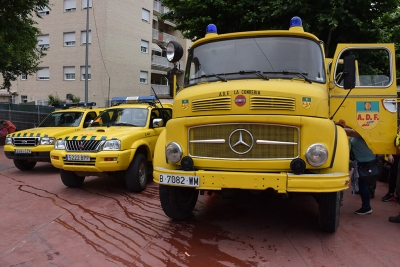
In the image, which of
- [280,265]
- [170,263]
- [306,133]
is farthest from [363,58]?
[170,263]

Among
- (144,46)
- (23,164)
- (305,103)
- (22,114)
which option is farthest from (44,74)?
(305,103)

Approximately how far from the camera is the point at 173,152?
15.1 ft

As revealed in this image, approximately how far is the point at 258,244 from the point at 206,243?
0.65 meters

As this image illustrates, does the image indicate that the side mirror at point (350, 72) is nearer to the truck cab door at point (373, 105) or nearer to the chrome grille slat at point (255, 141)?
Answer: the truck cab door at point (373, 105)

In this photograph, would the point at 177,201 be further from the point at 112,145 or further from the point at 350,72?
the point at 350,72

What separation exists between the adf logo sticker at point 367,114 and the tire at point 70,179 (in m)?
5.74

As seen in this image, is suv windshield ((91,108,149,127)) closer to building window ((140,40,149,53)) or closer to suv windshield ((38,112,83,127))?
suv windshield ((38,112,83,127))

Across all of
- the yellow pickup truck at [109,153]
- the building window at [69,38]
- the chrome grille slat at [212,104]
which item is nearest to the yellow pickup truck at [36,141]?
the yellow pickup truck at [109,153]

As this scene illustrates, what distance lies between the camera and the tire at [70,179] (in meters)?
7.72

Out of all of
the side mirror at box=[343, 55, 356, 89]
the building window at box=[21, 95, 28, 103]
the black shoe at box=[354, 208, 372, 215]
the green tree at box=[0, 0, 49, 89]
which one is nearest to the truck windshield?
the side mirror at box=[343, 55, 356, 89]

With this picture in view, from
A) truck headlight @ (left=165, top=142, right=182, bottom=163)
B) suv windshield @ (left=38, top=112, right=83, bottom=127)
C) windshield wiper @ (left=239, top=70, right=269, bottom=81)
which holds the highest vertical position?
windshield wiper @ (left=239, top=70, right=269, bottom=81)

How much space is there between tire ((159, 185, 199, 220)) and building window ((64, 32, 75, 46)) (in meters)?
25.4

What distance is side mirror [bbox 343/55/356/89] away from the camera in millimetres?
4762

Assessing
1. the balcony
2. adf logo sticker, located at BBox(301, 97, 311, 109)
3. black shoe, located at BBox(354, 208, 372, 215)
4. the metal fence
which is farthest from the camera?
the balcony
